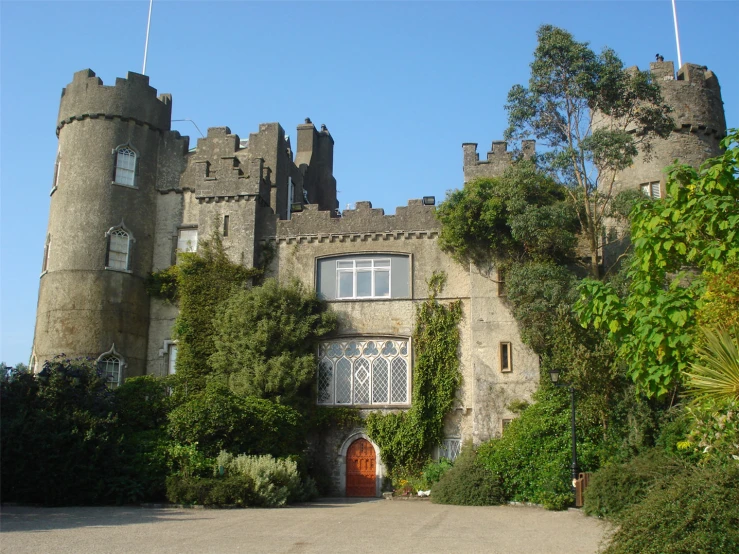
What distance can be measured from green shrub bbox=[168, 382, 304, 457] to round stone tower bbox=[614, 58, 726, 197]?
14.7 meters

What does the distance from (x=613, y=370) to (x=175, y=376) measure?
46.7ft

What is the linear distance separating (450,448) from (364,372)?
13.1 ft

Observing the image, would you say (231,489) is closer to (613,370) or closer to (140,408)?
(140,408)

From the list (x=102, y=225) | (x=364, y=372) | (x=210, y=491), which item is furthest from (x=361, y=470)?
(x=102, y=225)

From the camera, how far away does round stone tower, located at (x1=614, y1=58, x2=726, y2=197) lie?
26.4 meters

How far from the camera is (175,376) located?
25453 millimetres

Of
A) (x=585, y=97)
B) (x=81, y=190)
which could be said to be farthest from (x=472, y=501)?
(x=81, y=190)

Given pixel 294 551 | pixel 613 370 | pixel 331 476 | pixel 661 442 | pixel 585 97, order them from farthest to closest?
1. pixel 331 476
2. pixel 585 97
3. pixel 613 370
4. pixel 661 442
5. pixel 294 551

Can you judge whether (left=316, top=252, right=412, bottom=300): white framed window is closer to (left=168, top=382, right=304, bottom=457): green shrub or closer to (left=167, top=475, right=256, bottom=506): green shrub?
(left=168, top=382, right=304, bottom=457): green shrub

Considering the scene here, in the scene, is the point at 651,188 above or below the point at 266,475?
above

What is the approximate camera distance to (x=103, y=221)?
2798cm

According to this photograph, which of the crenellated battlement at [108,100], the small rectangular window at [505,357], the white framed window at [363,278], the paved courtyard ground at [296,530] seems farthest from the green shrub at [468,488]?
the crenellated battlement at [108,100]

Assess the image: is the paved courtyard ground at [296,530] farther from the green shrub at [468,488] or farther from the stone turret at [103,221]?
the stone turret at [103,221]

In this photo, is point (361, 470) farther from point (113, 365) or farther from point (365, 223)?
point (113, 365)
